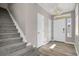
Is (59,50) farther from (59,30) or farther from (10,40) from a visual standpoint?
(10,40)

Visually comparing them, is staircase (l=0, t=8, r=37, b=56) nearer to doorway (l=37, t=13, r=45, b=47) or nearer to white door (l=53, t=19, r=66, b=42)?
doorway (l=37, t=13, r=45, b=47)

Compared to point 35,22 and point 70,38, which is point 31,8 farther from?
point 70,38

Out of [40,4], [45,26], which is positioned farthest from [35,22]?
[40,4]

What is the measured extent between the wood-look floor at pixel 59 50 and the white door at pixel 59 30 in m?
0.08

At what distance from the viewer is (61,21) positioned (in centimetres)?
160

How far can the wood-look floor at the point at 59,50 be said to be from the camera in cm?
154

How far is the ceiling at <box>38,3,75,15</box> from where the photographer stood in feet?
5.01

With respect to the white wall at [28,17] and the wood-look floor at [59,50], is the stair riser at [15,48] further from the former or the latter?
the wood-look floor at [59,50]

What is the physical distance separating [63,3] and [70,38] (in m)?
0.58

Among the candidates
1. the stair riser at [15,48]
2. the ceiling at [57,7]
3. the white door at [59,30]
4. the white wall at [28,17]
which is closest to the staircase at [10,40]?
the stair riser at [15,48]

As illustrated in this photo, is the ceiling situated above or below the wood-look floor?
above

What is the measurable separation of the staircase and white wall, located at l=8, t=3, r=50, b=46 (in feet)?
0.39

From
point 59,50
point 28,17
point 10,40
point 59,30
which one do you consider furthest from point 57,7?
point 10,40

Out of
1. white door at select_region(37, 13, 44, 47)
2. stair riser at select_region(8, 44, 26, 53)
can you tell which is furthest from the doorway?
stair riser at select_region(8, 44, 26, 53)
